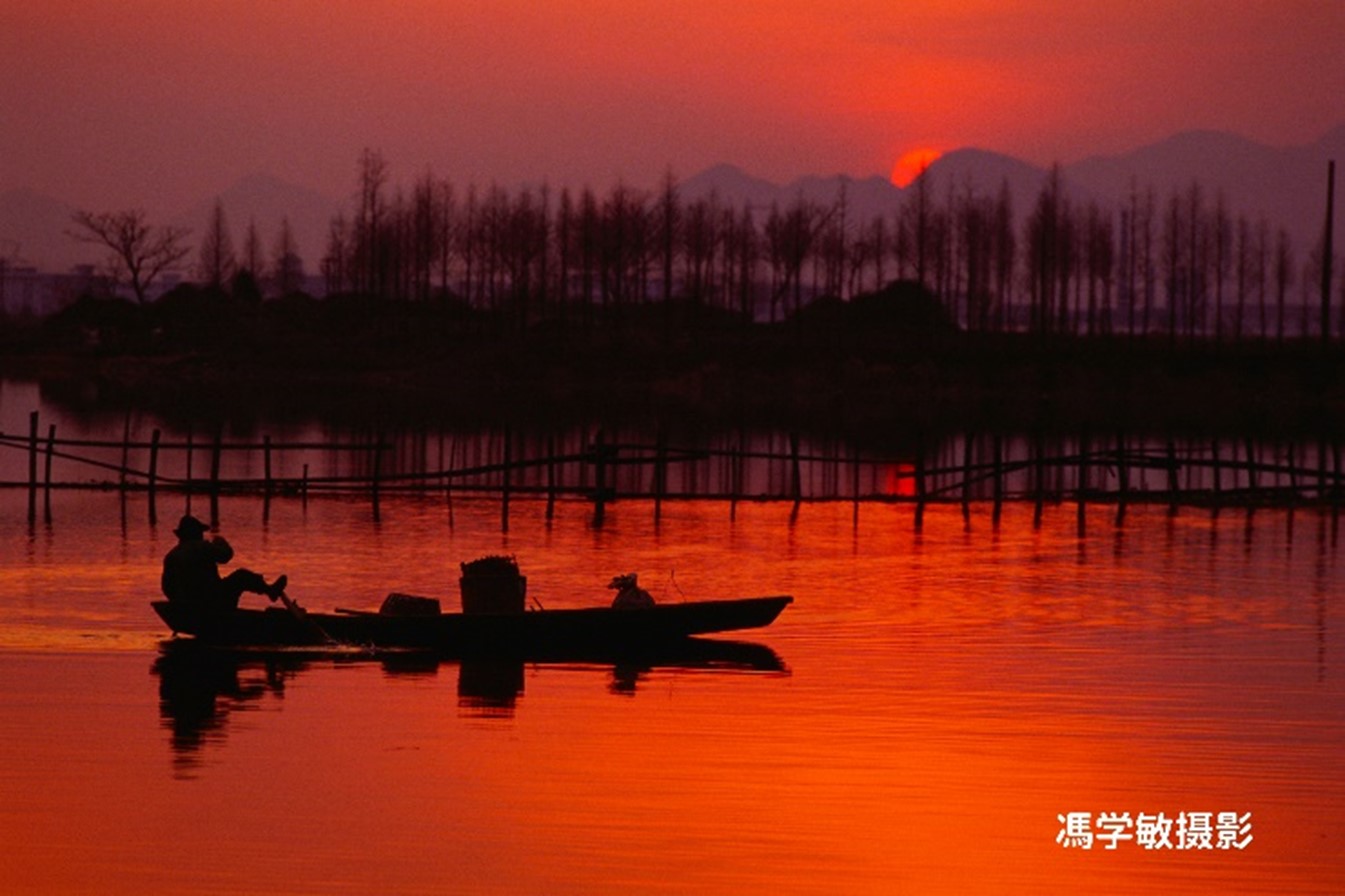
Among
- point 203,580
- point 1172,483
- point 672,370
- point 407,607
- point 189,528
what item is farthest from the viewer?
point 672,370

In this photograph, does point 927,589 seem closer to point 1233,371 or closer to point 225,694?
point 225,694

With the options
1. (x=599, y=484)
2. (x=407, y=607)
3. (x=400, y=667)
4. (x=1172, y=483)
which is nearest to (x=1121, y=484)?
(x=1172, y=483)

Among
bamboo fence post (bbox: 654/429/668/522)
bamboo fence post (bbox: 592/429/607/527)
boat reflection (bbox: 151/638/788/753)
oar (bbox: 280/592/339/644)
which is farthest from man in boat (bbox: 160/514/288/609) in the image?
bamboo fence post (bbox: 654/429/668/522)

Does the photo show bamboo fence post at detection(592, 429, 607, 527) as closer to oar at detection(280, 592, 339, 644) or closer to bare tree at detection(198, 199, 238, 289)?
oar at detection(280, 592, 339, 644)

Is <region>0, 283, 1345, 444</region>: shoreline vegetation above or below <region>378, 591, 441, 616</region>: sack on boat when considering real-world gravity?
above

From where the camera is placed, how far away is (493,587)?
67.3ft

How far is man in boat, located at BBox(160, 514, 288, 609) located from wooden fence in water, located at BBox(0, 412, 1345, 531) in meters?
17.3

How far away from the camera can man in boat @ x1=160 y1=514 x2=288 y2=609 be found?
1997 cm

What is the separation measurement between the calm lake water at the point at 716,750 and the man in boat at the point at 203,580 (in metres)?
0.67

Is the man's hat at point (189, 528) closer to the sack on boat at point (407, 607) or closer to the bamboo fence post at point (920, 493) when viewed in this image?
the sack on boat at point (407, 607)

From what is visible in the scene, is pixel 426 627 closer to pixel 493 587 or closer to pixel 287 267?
pixel 493 587

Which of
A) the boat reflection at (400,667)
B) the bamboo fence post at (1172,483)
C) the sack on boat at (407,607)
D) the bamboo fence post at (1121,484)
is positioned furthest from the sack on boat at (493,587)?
the bamboo fence post at (1172,483)

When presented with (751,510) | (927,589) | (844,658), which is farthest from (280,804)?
(751,510)

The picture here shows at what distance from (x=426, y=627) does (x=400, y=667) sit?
1.87 feet
